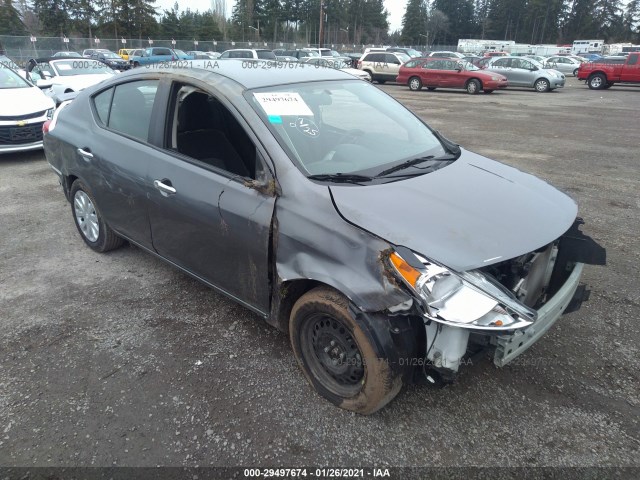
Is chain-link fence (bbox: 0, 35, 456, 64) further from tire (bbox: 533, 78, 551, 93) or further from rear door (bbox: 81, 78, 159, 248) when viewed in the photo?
rear door (bbox: 81, 78, 159, 248)

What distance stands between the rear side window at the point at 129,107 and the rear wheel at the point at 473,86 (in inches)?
811

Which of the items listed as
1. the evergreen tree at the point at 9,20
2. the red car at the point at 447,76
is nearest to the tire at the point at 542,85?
the red car at the point at 447,76

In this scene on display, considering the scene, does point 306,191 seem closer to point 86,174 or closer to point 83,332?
point 83,332

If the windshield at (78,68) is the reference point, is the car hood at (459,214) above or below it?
below

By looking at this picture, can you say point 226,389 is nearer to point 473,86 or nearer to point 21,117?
point 21,117

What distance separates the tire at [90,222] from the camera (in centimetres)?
405

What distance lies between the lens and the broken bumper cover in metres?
2.11

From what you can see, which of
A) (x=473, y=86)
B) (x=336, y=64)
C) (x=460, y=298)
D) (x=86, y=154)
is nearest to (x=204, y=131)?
(x=86, y=154)

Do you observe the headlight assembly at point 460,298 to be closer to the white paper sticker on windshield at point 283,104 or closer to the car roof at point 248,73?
the white paper sticker on windshield at point 283,104

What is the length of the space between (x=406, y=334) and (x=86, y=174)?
10.3 ft

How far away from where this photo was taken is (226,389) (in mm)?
2637

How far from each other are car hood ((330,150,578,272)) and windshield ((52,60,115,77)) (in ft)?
41.3

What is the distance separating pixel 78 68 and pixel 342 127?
12145 mm

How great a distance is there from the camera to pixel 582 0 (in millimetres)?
85938
